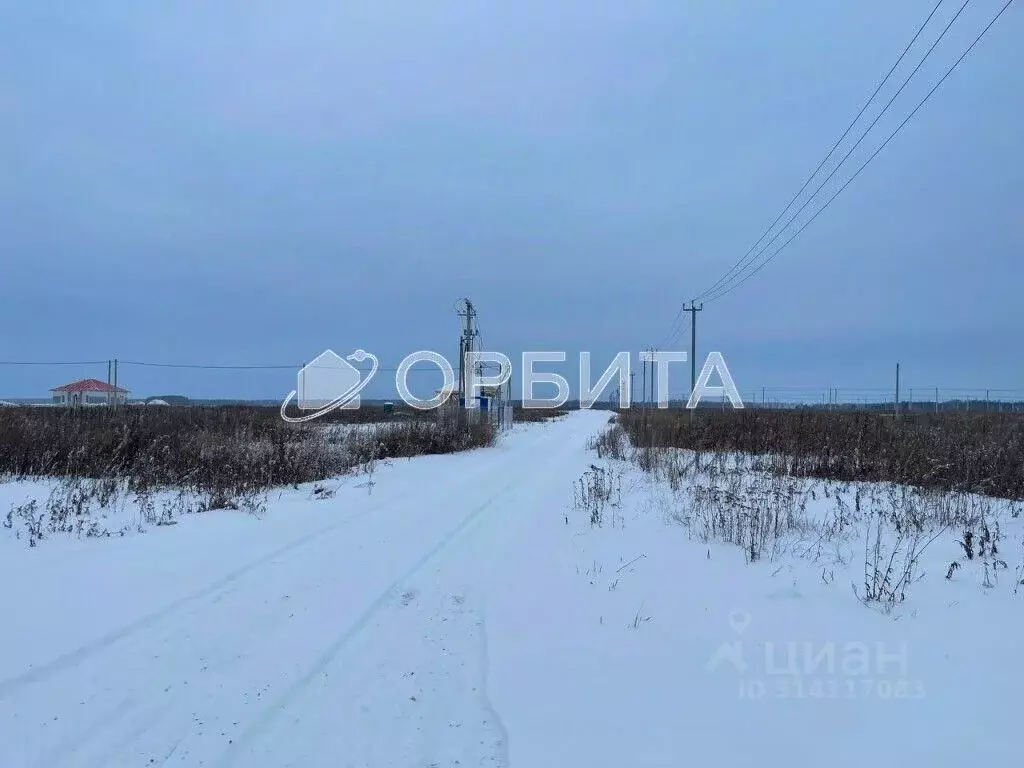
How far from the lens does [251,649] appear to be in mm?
3482

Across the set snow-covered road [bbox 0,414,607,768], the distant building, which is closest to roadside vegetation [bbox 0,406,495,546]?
snow-covered road [bbox 0,414,607,768]

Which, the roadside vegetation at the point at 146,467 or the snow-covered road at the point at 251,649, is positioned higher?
the roadside vegetation at the point at 146,467

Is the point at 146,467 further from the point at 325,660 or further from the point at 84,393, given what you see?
the point at 84,393

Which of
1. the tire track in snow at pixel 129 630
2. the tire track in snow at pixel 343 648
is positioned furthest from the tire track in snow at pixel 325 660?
the tire track in snow at pixel 129 630

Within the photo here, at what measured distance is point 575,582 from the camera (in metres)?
4.94

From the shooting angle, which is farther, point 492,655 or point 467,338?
point 467,338

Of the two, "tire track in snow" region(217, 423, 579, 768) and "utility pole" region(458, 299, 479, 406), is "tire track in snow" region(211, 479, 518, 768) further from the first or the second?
"utility pole" region(458, 299, 479, 406)

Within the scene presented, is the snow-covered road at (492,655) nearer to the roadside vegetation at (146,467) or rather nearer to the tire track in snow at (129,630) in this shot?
the tire track in snow at (129,630)

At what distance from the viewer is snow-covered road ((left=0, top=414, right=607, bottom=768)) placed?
258 centimetres

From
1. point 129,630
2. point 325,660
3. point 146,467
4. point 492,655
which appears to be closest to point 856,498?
point 492,655

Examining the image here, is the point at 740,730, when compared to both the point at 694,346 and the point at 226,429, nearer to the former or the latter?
the point at 226,429

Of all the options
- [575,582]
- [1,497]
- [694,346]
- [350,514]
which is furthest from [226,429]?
[694,346]

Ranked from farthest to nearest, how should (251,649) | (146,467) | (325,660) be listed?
(146,467), (251,649), (325,660)

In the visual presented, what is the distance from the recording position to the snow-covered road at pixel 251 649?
2576mm
